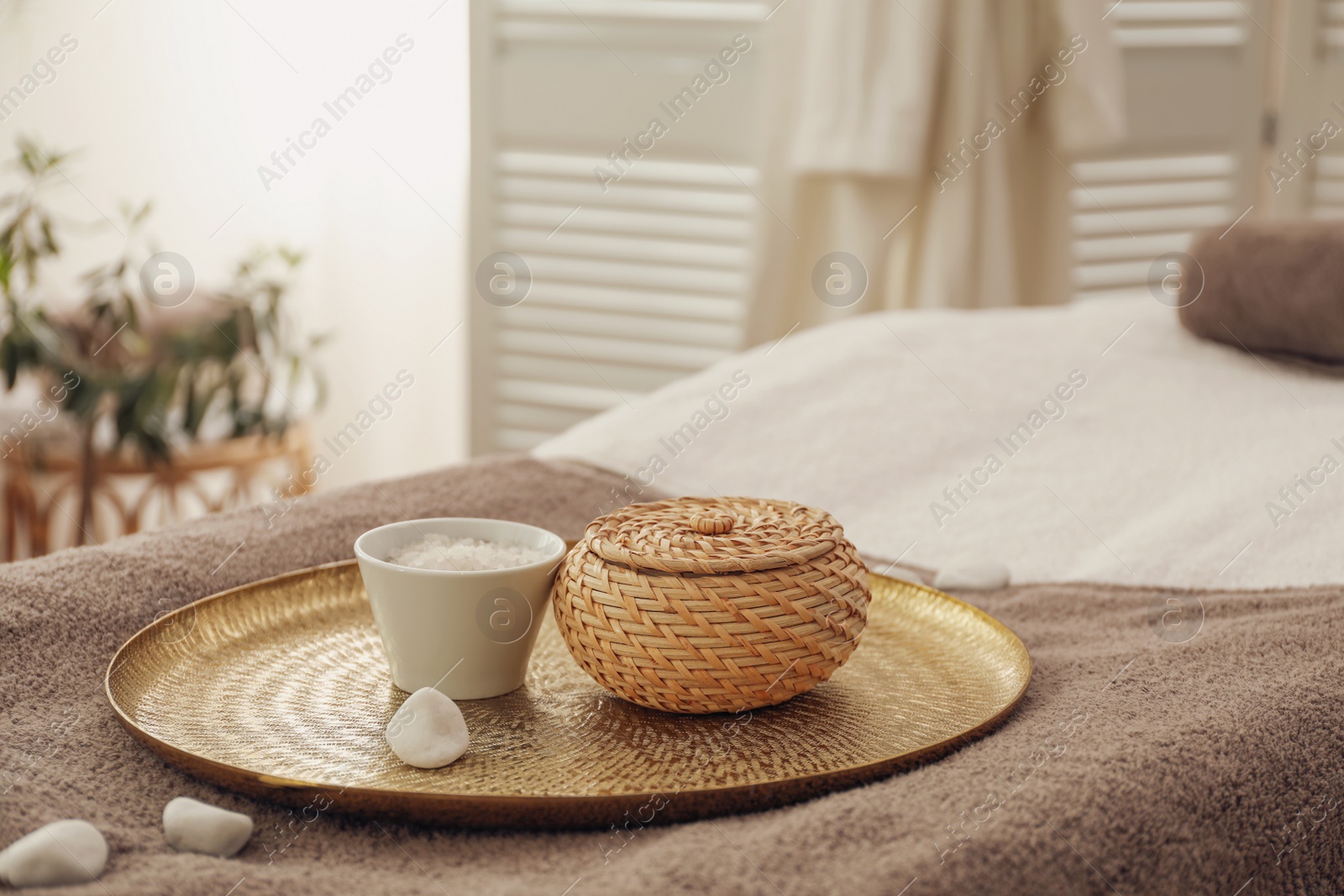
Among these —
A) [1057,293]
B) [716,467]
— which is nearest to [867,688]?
[716,467]

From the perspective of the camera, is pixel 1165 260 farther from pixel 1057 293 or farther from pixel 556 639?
pixel 556 639

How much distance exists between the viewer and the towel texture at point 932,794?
42cm

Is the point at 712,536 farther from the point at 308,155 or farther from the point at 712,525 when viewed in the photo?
the point at 308,155

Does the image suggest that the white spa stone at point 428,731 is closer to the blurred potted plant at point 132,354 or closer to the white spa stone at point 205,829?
the white spa stone at point 205,829

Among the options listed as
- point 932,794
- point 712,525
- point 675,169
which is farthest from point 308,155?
point 932,794

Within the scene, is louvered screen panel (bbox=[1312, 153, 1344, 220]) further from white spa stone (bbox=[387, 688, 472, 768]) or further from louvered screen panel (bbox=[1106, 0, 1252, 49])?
white spa stone (bbox=[387, 688, 472, 768])

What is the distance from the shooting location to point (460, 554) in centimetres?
58

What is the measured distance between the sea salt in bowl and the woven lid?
0.13ft

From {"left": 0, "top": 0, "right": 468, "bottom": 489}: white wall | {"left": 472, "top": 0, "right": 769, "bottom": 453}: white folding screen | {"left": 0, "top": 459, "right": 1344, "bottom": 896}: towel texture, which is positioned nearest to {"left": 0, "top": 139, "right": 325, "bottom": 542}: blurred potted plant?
{"left": 0, "top": 0, "right": 468, "bottom": 489}: white wall

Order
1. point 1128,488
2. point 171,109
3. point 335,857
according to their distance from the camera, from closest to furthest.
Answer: point 335,857 → point 1128,488 → point 171,109

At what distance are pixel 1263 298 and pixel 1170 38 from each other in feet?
3.93

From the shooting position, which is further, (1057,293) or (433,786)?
(1057,293)

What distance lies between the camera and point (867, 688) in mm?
579

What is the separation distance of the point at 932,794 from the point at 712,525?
0.16 metres
